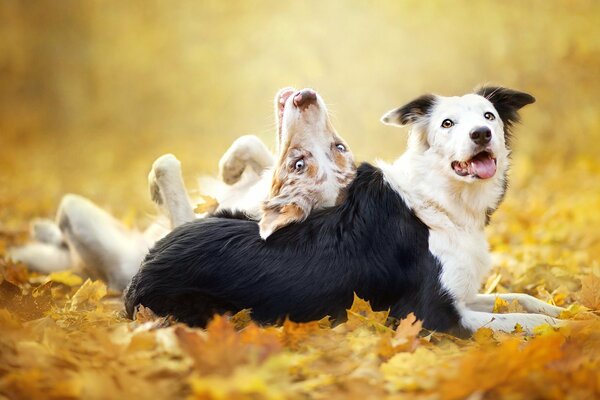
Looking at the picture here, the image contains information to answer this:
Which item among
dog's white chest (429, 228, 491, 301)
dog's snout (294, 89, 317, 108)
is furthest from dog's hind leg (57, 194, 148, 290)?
dog's white chest (429, 228, 491, 301)

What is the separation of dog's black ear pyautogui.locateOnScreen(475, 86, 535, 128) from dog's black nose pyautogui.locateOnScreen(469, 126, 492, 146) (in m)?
0.52

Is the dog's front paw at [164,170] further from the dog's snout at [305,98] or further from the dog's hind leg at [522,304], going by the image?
the dog's hind leg at [522,304]

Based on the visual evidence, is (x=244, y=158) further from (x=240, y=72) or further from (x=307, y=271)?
(x=240, y=72)

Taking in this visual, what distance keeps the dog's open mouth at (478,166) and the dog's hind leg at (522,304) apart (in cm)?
76

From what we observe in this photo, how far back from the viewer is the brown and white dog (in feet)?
12.5

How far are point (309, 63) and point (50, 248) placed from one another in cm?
900

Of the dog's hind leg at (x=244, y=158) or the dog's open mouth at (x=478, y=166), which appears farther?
the dog's hind leg at (x=244, y=158)

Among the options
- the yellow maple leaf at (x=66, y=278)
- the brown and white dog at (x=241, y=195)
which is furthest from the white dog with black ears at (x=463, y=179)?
the yellow maple leaf at (x=66, y=278)

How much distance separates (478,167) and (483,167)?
0.03 m

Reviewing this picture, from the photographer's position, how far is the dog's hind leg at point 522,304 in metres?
3.86

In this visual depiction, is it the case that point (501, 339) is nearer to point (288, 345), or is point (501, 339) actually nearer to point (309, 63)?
point (288, 345)

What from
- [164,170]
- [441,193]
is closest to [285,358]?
[441,193]

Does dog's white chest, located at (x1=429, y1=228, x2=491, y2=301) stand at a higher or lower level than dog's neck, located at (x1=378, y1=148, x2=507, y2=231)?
lower

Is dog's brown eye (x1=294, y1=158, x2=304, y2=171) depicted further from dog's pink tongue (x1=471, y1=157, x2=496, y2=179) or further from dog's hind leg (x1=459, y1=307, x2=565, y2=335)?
dog's hind leg (x1=459, y1=307, x2=565, y2=335)
